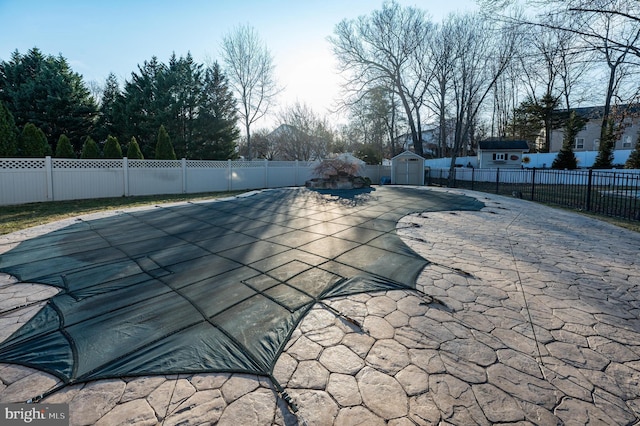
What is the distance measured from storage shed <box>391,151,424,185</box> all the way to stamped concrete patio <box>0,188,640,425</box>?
42.3ft

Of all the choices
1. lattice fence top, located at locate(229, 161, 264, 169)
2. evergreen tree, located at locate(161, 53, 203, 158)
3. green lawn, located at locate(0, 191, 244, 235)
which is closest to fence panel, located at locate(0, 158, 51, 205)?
green lawn, located at locate(0, 191, 244, 235)

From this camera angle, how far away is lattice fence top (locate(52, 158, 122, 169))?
Result: 8242 mm

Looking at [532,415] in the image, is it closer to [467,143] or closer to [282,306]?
[282,306]

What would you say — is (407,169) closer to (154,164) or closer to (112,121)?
(154,164)

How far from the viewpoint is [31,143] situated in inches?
372

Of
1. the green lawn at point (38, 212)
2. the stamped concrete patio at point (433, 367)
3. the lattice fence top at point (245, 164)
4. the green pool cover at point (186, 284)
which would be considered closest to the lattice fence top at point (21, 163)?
the green lawn at point (38, 212)

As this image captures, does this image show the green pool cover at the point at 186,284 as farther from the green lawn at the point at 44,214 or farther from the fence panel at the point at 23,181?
the fence panel at the point at 23,181

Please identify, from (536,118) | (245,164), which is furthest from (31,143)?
(536,118)

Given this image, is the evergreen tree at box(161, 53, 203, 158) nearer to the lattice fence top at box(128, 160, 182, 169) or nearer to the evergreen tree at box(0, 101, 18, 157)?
the lattice fence top at box(128, 160, 182, 169)

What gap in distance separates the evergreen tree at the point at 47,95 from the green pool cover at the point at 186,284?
15.0 m

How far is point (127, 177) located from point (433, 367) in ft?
36.4

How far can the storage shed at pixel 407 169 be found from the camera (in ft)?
49.8

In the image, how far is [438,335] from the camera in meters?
1.85

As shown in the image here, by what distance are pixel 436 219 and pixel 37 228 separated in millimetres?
7099
